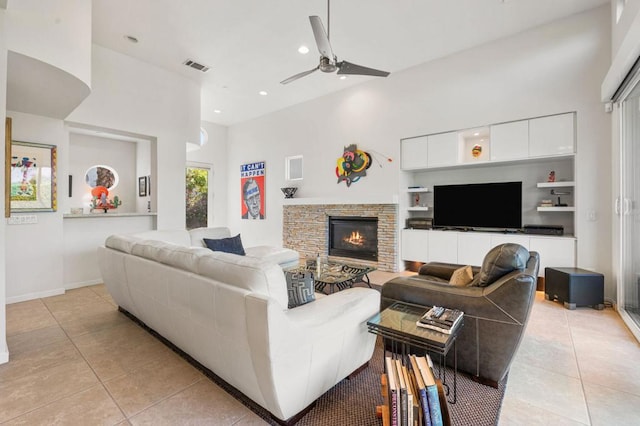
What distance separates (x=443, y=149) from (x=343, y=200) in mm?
2020

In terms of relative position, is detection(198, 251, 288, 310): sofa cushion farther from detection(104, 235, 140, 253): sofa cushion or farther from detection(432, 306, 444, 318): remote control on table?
detection(104, 235, 140, 253): sofa cushion

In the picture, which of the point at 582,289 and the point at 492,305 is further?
the point at 582,289

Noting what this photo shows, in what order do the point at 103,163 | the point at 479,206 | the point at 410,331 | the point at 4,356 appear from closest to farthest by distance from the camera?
the point at 410,331 → the point at 4,356 → the point at 479,206 → the point at 103,163

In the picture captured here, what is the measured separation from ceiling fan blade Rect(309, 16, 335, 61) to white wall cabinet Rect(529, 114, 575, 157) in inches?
121

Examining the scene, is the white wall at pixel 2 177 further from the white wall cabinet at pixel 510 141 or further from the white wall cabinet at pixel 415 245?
the white wall cabinet at pixel 510 141

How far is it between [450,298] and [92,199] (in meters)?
6.23

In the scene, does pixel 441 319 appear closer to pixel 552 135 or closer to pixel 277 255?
pixel 277 255

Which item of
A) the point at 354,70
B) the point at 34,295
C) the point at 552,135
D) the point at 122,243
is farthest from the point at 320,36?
the point at 34,295

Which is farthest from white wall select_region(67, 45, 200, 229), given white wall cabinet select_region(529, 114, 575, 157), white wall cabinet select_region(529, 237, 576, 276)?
white wall cabinet select_region(529, 237, 576, 276)

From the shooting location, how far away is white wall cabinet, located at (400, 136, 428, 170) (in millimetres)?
5074

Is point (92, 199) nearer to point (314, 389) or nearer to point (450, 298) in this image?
point (314, 389)

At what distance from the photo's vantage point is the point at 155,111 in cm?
502

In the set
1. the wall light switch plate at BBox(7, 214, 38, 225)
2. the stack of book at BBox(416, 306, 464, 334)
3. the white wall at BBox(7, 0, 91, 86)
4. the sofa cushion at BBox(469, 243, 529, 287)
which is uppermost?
the white wall at BBox(7, 0, 91, 86)

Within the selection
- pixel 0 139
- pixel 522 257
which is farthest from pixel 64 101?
pixel 522 257
